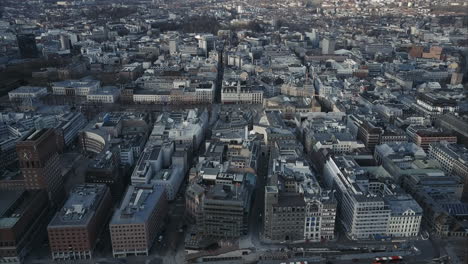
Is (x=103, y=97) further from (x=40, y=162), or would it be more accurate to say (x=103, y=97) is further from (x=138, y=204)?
(x=138, y=204)

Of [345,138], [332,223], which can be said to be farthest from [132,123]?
[332,223]

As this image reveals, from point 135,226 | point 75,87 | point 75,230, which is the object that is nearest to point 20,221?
point 75,230

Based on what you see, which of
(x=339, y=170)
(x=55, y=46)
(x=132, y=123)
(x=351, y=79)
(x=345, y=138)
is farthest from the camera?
(x=55, y=46)

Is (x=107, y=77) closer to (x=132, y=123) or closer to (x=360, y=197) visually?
(x=132, y=123)

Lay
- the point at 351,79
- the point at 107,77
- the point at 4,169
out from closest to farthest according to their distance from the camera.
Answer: the point at 4,169
the point at 351,79
the point at 107,77

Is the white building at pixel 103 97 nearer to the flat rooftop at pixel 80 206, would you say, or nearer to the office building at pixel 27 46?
the flat rooftop at pixel 80 206

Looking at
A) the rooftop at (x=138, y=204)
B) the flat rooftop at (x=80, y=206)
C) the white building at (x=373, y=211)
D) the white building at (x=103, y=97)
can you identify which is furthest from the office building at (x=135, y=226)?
the white building at (x=103, y=97)
